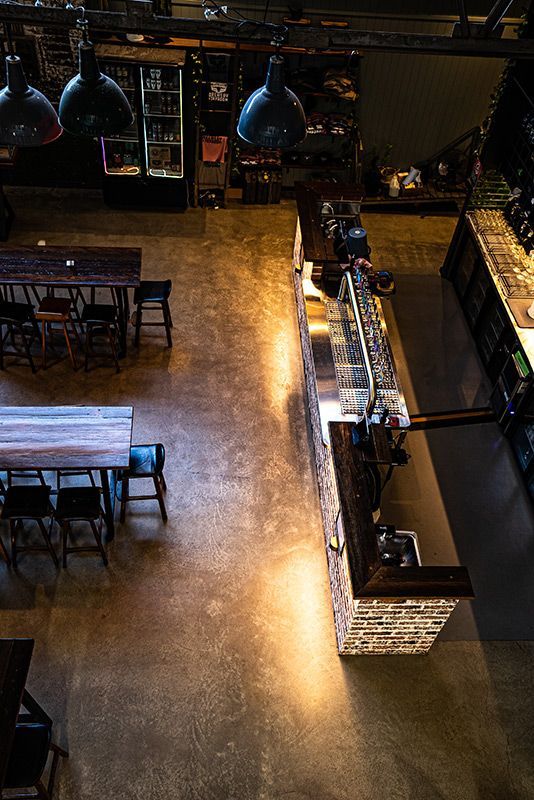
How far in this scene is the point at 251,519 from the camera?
6512 mm

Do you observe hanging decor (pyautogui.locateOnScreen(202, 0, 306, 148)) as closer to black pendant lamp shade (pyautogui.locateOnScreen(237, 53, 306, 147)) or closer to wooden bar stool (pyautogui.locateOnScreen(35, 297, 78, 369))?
black pendant lamp shade (pyautogui.locateOnScreen(237, 53, 306, 147))

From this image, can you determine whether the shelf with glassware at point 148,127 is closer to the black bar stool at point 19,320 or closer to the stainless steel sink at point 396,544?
the black bar stool at point 19,320

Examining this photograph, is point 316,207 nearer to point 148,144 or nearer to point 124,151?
point 148,144

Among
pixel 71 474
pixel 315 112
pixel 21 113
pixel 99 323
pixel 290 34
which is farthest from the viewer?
pixel 315 112

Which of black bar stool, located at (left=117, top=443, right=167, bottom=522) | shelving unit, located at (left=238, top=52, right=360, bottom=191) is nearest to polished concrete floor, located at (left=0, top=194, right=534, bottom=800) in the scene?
black bar stool, located at (left=117, top=443, right=167, bottom=522)

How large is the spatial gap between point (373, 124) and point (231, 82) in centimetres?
259

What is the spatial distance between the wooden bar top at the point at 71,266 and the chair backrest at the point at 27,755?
4.68 metres

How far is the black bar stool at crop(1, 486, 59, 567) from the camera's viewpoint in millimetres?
5629

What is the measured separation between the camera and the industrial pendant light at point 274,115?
4.29 metres

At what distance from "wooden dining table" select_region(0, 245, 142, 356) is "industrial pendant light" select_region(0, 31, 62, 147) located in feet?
9.12

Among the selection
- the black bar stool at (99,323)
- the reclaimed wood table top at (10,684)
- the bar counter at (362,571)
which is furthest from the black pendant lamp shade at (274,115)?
the reclaimed wood table top at (10,684)

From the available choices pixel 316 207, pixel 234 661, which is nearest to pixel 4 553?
pixel 234 661

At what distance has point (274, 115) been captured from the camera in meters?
4.31

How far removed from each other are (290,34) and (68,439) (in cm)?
381
